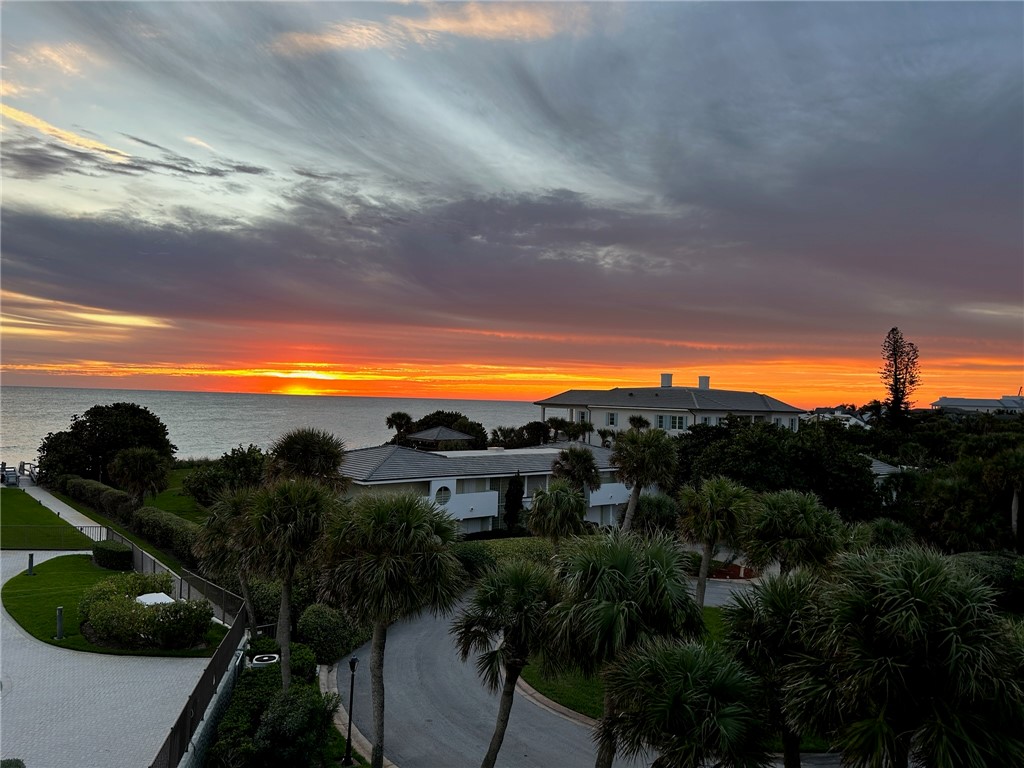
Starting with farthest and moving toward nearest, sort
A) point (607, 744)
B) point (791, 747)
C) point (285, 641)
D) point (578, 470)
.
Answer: point (578, 470) < point (285, 641) < point (791, 747) < point (607, 744)

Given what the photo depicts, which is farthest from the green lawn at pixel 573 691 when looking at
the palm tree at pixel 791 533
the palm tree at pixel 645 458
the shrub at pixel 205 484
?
the shrub at pixel 205 484

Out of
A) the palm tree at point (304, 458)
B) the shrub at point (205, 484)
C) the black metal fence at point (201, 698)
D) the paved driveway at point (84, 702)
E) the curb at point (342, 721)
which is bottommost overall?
the curb at point (342, 721)

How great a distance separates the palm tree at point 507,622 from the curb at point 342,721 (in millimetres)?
3118

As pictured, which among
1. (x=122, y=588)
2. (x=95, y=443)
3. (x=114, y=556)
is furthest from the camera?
(x=95, y=443)

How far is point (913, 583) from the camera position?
9.00m

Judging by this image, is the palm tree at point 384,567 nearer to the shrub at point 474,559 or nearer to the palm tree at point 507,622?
the palm tree at point 507,622

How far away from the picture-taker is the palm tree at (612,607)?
11.6 m

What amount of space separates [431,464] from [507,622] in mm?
23903

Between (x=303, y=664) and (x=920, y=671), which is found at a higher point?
(x=920, y=671)

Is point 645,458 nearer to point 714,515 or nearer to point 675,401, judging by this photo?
point 714,515

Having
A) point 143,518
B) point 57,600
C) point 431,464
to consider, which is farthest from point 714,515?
point 143,518

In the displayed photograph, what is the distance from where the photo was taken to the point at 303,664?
18.1 m

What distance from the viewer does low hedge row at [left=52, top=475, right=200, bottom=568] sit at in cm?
2970

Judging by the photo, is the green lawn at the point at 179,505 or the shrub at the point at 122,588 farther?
the green lawn at the point at 179,505
